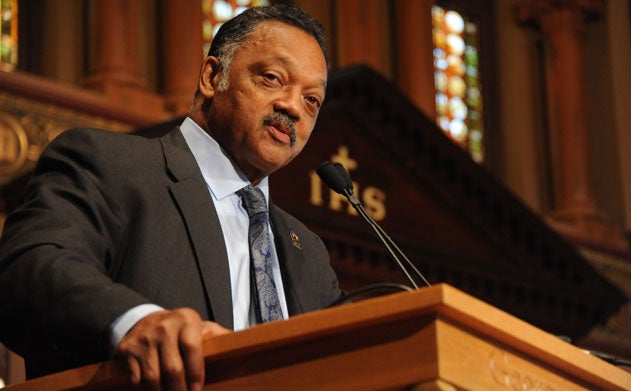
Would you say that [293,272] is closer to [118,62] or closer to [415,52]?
[118,62]

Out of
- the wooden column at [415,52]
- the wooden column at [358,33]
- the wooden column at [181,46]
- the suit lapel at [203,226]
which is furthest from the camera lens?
the wooden column at [415,52]

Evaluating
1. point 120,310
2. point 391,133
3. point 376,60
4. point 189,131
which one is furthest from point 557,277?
point 120,310

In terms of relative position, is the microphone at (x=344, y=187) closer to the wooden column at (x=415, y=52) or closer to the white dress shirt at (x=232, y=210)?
the white dress shirt at (x=232, y=210)

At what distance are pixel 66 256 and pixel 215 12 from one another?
9.47 m

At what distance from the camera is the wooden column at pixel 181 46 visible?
426 inches

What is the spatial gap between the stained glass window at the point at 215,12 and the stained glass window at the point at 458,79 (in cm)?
222

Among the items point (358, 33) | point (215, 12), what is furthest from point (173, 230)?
point (358, 33)

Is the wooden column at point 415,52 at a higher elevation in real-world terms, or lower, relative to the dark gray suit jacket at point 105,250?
higher

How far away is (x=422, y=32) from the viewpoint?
12891mm

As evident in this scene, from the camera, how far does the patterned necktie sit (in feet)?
9.30

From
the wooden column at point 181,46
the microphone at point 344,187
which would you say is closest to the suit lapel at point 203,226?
the microphone at point 344,187

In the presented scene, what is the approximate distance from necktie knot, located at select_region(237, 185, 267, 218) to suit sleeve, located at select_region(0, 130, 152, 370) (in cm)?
33

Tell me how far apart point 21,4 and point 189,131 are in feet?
25.5

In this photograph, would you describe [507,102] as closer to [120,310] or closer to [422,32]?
[422,32]
